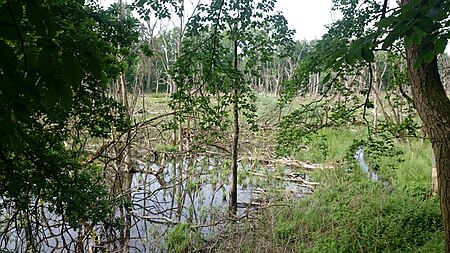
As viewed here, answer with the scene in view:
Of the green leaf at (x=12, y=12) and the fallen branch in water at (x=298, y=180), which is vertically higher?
the green leaf at (x=12, y=12)

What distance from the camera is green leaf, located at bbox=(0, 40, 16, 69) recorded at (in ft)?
1.85

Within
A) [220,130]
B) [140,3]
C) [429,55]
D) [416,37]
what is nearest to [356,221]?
[220,130]

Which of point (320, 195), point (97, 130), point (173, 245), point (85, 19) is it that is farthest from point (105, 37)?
point (320, 195)

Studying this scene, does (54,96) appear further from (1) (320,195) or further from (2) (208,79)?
(1) (320,195)

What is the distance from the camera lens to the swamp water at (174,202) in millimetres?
4492

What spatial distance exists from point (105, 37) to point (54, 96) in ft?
7.53

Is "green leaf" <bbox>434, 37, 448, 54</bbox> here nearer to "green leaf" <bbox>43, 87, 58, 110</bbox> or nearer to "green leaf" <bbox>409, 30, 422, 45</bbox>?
"green leaf" <bbox>409, 30, 422, 45</bbox>

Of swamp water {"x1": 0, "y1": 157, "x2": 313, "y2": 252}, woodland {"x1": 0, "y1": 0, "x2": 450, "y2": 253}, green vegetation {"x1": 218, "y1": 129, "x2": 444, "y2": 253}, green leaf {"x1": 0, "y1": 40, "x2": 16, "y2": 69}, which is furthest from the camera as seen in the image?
swamp water {"x1": 0, "y1": 157, "x2": 313, "y2": 252}

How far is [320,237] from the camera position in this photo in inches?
181

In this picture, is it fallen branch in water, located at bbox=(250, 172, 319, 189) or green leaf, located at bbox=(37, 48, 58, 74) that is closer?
green leaf, located at bbox=(37, 48, 58, 74)

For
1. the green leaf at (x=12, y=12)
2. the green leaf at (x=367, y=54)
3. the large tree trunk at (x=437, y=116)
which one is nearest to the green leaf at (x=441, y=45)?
the green leaf at (x=367, y=54)

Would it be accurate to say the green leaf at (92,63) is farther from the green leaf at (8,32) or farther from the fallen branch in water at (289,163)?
the fallen branch in water at (289,163)

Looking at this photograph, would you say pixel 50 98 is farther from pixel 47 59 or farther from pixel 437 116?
pixel 437 116

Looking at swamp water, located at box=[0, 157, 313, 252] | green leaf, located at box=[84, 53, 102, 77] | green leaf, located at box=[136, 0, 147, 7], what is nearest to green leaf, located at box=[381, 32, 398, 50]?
green leaf, located at box=[84, 53, 102, 77]
